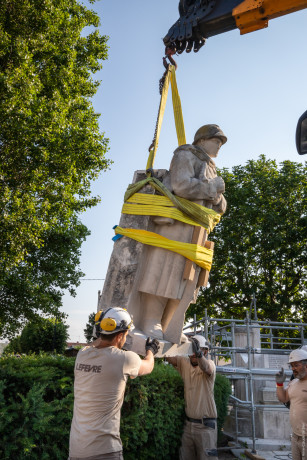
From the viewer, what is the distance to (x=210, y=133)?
4.89m

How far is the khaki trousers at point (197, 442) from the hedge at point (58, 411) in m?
0.18

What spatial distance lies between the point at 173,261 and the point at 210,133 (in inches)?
65.5

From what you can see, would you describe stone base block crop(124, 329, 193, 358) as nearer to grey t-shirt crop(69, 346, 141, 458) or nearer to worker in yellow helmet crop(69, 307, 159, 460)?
worker in yellow helmet crop(69, 307, 159, 460)

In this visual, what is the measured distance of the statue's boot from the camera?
14.0 feet

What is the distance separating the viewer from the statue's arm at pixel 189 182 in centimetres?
442

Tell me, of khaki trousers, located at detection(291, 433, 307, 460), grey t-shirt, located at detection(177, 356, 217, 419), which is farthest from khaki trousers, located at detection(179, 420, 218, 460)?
khaki trousers, located at detection(291, 433, 307, 460)

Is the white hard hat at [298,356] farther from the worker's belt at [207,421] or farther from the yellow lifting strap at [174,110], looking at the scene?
the yellow lifting strap at [174,110]

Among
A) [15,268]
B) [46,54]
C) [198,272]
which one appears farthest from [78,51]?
[198,272]

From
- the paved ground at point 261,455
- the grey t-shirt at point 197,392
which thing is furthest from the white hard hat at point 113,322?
the paved ground at point 261,455

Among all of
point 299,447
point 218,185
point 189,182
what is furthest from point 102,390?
point 299,447

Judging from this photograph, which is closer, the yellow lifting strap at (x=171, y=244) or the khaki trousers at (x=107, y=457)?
the khaki trousers at (x=107, y=457)

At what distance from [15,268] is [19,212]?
378 centimetres

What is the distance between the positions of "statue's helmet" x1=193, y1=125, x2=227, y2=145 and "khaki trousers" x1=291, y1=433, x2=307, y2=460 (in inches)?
139

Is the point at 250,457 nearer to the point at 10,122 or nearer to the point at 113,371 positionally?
the point at 113,371
